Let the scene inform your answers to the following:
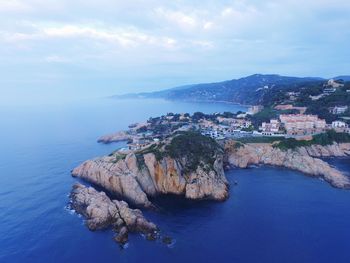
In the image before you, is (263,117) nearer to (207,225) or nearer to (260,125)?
(260,125)

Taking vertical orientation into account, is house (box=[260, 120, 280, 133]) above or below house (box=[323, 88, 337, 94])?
below

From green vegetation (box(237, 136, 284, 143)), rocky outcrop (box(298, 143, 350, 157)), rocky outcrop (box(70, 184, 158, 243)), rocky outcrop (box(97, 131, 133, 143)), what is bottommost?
rocky outcrop (box(97, 131, 133, 143))

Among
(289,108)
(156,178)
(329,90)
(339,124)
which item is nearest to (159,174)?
(156,178)

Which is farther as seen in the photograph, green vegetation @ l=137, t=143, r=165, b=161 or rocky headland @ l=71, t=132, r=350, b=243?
green vegetation @ l=137, t=143, r=165, b=161

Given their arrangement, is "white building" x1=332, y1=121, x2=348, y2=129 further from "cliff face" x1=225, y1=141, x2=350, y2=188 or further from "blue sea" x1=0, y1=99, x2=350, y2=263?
"blue sea" x1=0, y1=99, x2=350, y2=263

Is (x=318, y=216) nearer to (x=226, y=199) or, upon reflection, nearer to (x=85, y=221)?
(x=226, y=199)

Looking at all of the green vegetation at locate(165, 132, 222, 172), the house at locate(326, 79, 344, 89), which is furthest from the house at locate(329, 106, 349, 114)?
the green vegetation at locate(165, 132, 222, 172)
